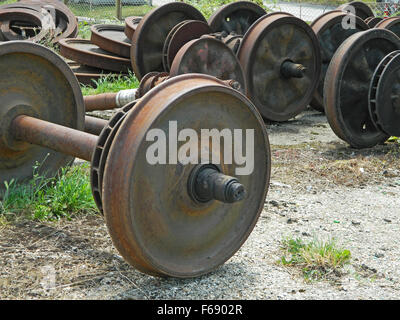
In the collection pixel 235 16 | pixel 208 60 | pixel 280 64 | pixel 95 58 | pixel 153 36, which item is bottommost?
pixel 95 58

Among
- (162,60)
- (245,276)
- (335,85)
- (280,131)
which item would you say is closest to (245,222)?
(245,276)

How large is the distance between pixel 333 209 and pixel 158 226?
6.48 feet

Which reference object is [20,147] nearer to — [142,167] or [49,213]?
[49,213]

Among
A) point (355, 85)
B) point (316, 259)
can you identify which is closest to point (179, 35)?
point (355, 85)

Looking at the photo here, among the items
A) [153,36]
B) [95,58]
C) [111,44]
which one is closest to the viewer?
[153,36]

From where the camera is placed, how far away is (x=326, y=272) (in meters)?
3.32

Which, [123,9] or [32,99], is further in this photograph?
[123,9]

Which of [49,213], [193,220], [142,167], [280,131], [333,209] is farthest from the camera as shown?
[280,131]

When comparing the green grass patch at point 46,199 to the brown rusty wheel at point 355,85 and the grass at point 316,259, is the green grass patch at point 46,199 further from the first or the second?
the brown rusty wheel at point 355,85

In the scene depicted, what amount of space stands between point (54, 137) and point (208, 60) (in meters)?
2.98

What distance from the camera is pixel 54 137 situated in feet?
11.9

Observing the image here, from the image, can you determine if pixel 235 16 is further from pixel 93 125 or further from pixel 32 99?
pixel 32 99

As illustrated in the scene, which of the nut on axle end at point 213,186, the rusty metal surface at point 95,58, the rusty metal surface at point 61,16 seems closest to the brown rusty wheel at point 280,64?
the rusty metal surface at point 95,58

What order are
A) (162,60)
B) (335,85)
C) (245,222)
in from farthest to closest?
(162,60)
(335,85)
(245,222)
